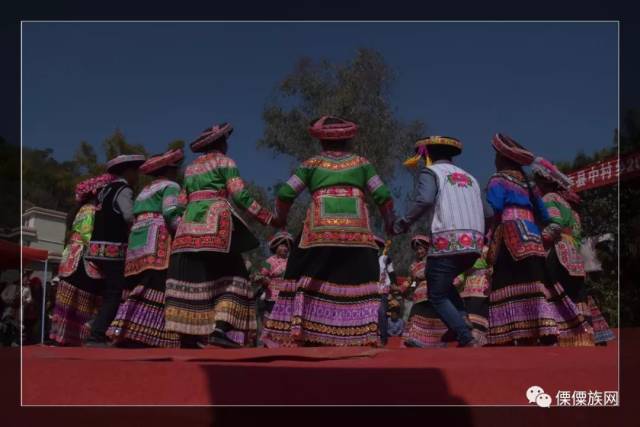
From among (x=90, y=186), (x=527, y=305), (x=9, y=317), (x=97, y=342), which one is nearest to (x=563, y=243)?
(x=527, y=305)

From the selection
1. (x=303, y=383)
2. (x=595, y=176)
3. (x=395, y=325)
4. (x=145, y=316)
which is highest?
(x=595, y=176)

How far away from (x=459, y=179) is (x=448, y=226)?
0.46m

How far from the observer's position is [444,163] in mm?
7090

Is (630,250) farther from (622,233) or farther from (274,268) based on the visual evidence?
(274,268)

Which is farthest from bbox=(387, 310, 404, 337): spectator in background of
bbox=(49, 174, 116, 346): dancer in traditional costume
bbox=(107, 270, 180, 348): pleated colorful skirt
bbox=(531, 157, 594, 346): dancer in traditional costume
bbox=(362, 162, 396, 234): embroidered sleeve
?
bbox=(362, 162, 396, 234): embroidered sleeve

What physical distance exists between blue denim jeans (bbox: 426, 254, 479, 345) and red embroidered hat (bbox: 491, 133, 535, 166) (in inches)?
37.7

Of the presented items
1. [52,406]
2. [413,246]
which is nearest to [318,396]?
[52,406]

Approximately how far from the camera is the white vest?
6699 mm

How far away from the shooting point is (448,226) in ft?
22.1

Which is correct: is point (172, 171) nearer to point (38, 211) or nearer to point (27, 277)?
point (38, 211)

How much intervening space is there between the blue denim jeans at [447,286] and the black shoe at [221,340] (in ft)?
5.73

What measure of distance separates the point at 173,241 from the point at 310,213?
1329mm

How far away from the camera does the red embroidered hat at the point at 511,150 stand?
22.8 feet

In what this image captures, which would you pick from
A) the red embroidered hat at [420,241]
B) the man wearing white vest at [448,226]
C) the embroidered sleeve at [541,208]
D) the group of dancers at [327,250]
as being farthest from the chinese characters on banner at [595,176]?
the man wearing white vest at [448,226]
